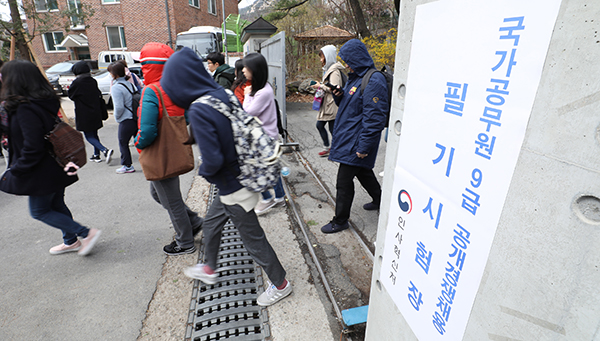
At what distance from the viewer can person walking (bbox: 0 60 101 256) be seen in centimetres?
246

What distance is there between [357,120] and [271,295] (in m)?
1.71

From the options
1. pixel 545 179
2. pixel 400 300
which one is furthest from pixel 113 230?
pixel 545 179

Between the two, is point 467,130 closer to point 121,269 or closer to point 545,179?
point 545,179

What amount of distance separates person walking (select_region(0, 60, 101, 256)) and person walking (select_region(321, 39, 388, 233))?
2.52 metres

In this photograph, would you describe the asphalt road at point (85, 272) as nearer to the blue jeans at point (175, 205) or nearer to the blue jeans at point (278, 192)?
the blue jeans at point (175, 205)

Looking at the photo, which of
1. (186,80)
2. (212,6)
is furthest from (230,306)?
(212,6)

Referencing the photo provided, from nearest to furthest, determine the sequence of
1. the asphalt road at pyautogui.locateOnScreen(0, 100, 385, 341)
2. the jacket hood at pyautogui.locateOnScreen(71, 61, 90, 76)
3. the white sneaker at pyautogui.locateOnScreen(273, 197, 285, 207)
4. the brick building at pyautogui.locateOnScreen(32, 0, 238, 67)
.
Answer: the asphalt road at pyautogui.locateOnScreen(0, 100, 385, 341) → the white sneaker at pyautogui.locateOnScreen(273, 197, 285, 207) → the jacket hood at pyautogui.locateOnScreen(71, 61, 90, 76) → the brick building at pyautogui.locateOnScreen(32, 0, 238, 67)

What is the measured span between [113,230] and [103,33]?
24.7 meters

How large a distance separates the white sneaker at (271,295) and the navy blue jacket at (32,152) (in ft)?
6.86

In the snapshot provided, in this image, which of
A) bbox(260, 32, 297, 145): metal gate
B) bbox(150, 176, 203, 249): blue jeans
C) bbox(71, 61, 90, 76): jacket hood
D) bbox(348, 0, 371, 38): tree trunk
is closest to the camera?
bbox(150, 176, 203, 249): blue jeans

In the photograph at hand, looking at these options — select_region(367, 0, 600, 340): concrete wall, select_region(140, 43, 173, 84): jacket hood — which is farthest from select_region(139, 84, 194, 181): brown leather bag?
select_region(367, 0, 600, 340): concrete wall

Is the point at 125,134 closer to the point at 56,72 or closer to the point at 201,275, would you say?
the point at 201,275

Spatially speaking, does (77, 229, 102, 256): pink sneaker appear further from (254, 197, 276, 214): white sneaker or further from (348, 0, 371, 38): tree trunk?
(348, 0, 371, 38): tree trunk

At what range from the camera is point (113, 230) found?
359 cm
